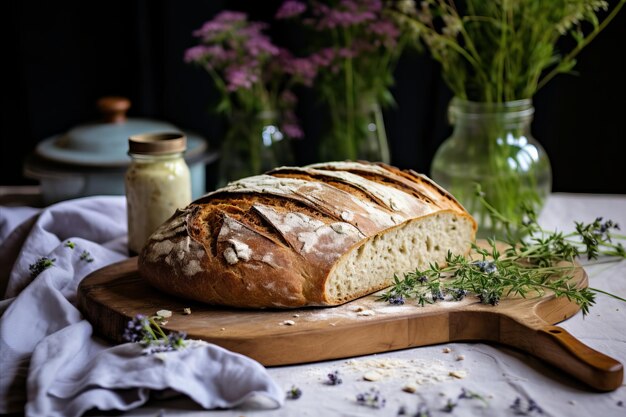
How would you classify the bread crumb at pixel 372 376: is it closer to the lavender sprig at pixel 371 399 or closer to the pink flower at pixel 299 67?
the lavender sprig at pixel 371 399

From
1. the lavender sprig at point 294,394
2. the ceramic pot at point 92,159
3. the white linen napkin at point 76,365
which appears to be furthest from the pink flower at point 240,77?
the lavender sprig at point 294,394

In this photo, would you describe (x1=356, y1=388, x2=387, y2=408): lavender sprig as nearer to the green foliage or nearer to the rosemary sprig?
the rosemary sprig

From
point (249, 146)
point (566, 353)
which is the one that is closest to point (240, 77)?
point (249, 146)

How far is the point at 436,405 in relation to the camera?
1.42 meters

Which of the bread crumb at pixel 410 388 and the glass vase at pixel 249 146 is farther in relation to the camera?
the glass vase at pixel 249 146

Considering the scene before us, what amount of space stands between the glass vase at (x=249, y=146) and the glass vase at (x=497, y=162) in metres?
Result: 0.70

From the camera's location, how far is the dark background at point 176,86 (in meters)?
3.23

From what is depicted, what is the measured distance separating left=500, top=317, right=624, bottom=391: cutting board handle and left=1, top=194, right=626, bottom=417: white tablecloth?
23 mm

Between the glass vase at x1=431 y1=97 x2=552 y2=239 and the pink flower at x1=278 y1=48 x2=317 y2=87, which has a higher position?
the pink flower at x1=278 y1=48 x2=317 y2=87

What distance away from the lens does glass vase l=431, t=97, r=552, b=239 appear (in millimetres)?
2352

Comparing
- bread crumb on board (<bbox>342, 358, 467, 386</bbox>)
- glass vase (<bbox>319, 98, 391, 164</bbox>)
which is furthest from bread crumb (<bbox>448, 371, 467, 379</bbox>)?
glass vase (<bbox>319, 98, 391, 164</bbox>)

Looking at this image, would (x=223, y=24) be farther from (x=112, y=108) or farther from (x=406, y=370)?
(x=406, y=370)

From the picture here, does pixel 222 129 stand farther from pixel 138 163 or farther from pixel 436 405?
pixel 436 405

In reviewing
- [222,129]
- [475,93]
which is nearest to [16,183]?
[222,129]
